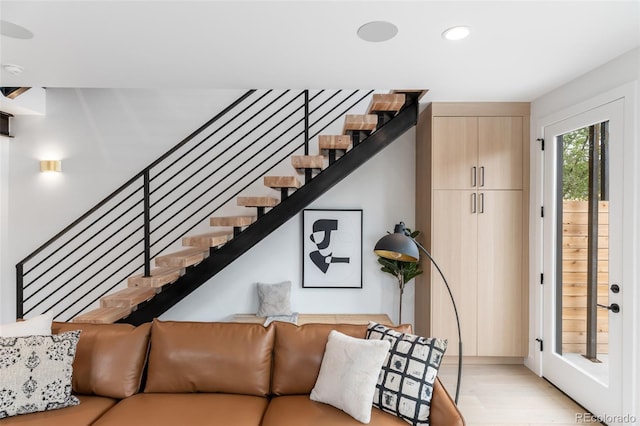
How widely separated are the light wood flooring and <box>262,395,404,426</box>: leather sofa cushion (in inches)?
46.2

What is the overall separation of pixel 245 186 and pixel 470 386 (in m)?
2.94

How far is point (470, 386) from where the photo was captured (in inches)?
119

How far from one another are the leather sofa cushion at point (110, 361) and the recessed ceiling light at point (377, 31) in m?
2.29

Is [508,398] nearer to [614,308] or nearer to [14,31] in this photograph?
[614,308]

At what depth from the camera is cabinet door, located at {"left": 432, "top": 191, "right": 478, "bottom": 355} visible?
11.2 feet

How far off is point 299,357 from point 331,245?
198cm

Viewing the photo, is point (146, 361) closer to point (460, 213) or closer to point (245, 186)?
point (245, 186)

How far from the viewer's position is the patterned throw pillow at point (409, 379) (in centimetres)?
171

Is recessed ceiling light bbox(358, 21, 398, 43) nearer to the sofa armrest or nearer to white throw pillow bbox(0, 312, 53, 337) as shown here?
the sofa armrest

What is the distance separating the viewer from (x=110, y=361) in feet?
6.55

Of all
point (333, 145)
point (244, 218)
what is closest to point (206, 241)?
point (244, 218)

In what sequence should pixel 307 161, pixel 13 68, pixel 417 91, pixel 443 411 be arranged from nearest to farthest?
pixel 443 411 < pixel 13 68 < pixel 307 161 < pixel 417 91

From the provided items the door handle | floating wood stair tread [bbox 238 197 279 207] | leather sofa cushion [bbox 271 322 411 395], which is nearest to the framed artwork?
floating wood stair tread [bbox 238 197 279 207]

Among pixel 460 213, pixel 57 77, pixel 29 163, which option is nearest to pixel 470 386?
pixel 460 213
